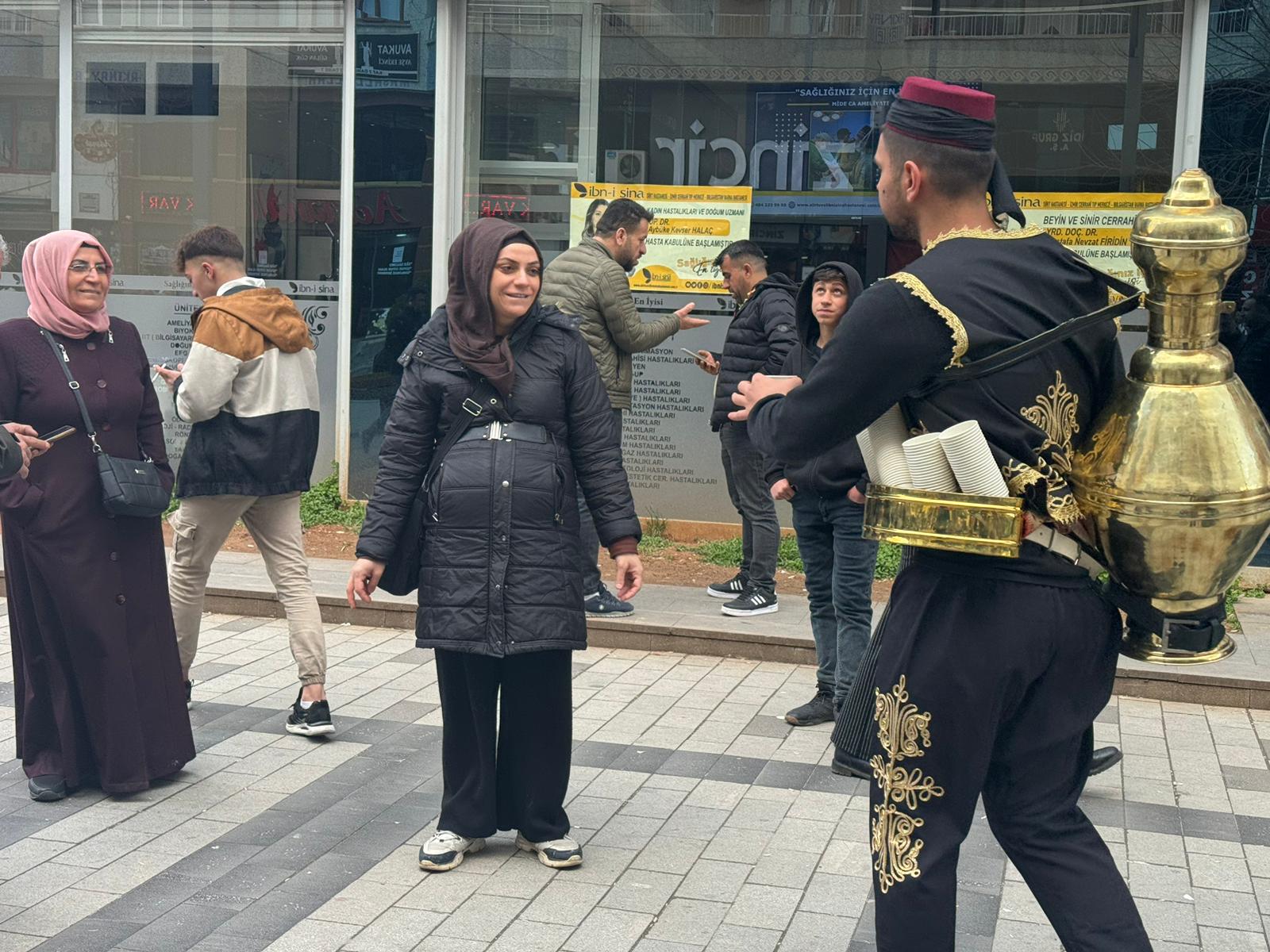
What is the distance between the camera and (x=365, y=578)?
14.9 ft

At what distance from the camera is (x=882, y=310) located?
2984 millimetres

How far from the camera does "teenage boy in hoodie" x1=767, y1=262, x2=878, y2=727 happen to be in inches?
223

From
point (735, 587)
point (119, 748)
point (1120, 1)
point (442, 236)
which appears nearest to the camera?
point (119, 748)

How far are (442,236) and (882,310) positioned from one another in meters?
7.52

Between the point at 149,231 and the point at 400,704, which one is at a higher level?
the point at 149,231

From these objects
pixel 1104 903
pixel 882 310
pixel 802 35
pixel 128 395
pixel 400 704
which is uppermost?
pixel 802 35

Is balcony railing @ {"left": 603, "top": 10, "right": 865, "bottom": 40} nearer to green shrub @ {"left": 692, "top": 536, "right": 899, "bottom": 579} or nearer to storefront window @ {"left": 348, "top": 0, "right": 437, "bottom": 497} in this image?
storefront window @ {"left": 348, "top": 0, "right": 437, "bottom": 497}

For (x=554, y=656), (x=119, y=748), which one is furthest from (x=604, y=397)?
(x=119, y=748)

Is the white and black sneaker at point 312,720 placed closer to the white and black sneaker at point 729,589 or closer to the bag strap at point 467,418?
the bag strap at point 467,418

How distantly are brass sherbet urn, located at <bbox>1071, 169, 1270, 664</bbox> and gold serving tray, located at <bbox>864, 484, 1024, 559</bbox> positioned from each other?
19cm

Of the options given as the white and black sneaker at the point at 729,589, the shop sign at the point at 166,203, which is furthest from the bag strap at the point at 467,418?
the shop sign at the point at 166,203

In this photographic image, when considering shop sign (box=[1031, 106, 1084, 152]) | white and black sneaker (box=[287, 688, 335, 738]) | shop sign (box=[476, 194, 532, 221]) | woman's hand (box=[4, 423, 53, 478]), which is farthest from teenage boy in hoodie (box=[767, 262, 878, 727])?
shop sign (box=[476, 194, 532, 221])

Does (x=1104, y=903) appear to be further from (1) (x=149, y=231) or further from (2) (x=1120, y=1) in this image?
(1) (x=149, y=231)

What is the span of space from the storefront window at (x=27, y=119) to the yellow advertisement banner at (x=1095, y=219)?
6835 mm
